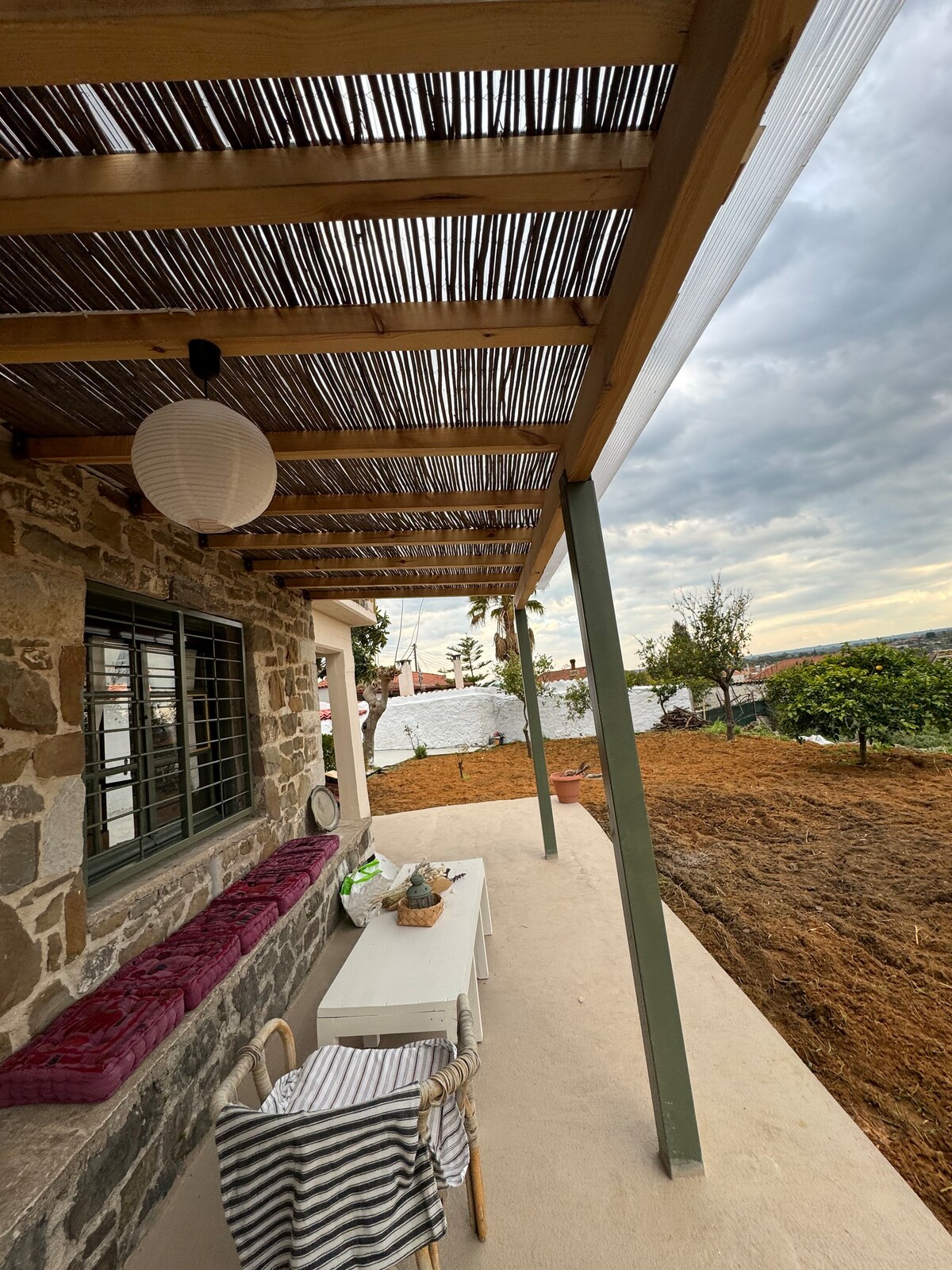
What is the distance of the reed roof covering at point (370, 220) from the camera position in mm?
829

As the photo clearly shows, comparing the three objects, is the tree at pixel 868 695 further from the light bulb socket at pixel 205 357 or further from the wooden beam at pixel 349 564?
the light bulb socket at pixel 205 357

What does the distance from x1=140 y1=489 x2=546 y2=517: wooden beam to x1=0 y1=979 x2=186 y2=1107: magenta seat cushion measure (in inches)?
80.1

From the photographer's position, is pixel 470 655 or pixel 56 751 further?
pixel 470 655

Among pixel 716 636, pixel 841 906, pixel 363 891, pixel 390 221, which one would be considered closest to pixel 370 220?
pixel 390 221

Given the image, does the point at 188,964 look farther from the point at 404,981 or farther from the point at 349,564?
the point at 349,564

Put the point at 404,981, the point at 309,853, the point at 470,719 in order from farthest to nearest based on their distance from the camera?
the point at 470,719 → the point at 309,853 → the point at 404,981

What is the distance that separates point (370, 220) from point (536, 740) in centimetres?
429

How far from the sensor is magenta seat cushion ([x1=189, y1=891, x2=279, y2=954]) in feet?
8.20

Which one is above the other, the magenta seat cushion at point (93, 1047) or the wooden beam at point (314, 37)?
the wooden beam at point (314, 37)

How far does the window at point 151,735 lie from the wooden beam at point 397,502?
2.05 ft

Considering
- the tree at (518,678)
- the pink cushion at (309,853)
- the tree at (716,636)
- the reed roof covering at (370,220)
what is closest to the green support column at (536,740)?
the pink cushion at (309,853)

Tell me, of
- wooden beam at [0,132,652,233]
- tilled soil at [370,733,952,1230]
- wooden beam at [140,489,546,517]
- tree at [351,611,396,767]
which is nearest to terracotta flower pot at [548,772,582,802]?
tilled soil at [370,733,952,1230]

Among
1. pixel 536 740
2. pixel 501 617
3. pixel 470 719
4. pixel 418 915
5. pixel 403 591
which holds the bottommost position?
pixel 418 915

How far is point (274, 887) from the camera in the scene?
305 cm
